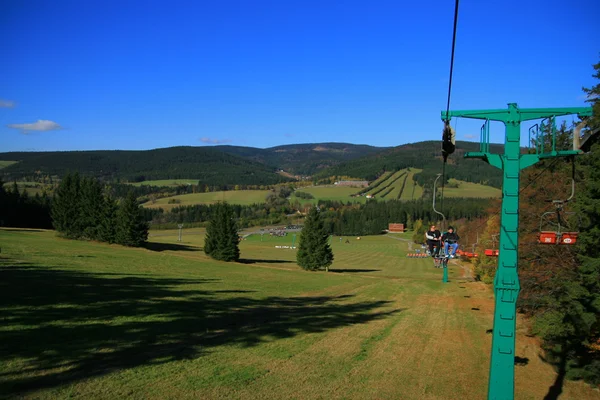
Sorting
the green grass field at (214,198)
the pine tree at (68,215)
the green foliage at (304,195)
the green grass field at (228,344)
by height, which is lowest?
the green grass field at (228,344)

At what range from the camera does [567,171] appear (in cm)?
2578

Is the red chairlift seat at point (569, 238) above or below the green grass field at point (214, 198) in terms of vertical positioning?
below

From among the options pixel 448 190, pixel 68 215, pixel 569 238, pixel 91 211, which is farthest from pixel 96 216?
pixel 448 190

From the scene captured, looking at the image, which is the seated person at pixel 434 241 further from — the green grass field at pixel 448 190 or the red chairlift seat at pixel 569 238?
the green grass field at pixel 448 190

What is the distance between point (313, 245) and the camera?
55.1m

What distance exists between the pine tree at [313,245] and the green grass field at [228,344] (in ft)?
80.8

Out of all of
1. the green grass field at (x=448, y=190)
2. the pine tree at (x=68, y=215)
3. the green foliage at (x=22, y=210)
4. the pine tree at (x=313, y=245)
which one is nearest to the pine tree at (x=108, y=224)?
the pine tree at (x=68, y=215)

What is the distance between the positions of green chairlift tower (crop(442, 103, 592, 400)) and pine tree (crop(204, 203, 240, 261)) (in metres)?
48.8

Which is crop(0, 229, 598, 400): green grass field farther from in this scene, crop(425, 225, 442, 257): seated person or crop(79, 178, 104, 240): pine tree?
crop(79, 178, 104, 240): pine tree

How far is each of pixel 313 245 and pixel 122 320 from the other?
39545mm

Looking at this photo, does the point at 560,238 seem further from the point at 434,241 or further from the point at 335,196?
the point at 335,196

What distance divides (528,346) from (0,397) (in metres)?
19.9

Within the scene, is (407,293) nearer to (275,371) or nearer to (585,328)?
(585,328)

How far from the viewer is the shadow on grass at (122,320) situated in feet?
37.3
